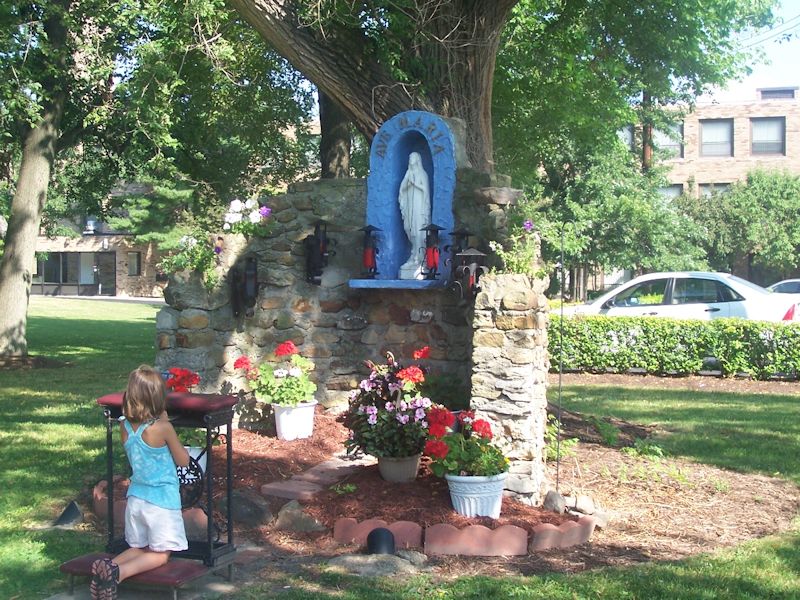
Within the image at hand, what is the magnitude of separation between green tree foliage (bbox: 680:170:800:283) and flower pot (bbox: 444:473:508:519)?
28226mm

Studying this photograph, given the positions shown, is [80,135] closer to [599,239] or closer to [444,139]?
[444,139]

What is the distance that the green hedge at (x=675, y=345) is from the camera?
1324 centimetres

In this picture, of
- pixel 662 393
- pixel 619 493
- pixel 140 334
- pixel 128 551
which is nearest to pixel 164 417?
pixel 128 551

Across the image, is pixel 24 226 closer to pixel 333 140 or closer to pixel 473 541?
pixel 333 140

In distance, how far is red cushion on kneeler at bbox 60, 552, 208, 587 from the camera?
4242 millimetres

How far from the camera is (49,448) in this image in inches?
319

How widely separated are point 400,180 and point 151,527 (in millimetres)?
4762

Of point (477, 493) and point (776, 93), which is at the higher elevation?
point (776, 93)

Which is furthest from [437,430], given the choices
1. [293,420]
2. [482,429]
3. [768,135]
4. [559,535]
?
[768,135]

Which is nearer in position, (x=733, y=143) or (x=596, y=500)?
(x=596, y=500)

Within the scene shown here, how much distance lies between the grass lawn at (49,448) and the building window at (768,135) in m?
27.3

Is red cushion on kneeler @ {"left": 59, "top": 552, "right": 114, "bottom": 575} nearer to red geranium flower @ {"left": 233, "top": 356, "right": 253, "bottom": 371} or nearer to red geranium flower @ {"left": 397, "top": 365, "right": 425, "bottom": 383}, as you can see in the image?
red geranium flower @ {"left": 397, "top": 365, "right": 425, "bottom": 383}

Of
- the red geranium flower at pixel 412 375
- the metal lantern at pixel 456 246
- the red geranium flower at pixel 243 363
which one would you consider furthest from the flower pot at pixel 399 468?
the red geranium flower at pixel 243 363

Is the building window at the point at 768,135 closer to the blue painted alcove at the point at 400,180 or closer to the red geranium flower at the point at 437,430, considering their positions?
the blue painted alcove at the point at 400,180
